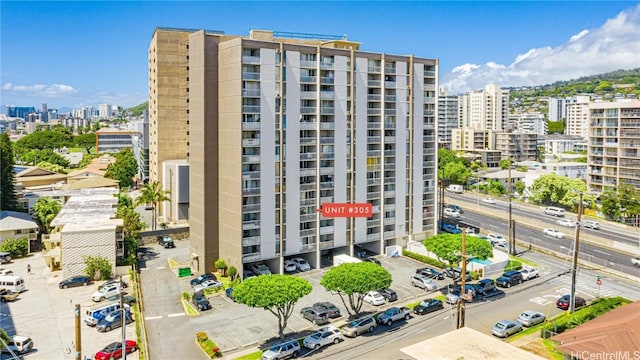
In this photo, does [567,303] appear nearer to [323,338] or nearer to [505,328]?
[505,328]

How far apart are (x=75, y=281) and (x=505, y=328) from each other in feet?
155

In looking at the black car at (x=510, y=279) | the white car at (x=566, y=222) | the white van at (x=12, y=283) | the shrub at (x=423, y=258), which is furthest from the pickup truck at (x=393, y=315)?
the white car at (x=566, y=222)

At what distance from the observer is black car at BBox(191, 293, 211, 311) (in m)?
52.7

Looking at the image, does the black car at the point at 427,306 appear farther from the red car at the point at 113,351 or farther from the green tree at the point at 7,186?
the green tree at the point at 7,186

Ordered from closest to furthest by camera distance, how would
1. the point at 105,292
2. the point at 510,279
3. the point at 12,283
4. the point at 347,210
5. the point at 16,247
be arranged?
the point at 105,292, the point at 12,283, the point at 510,279, the point at 347,210, the point at 16,247

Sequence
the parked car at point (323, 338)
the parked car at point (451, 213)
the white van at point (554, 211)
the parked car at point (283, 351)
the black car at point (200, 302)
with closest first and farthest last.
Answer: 1. the parked car at point (283, 351)
2. the parked car at point (323, 338)
3. the black car at point (200, 302)
4. the parked car at point (451, 213)
5. the white van at point (554, 211)

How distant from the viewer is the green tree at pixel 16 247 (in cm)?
7256

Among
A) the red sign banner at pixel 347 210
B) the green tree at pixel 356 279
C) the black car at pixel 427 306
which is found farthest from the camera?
the red sign banner at pixel 347 210

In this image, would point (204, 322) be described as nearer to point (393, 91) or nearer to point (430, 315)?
point (430, 315)

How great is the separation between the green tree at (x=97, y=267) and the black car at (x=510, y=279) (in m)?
46.2

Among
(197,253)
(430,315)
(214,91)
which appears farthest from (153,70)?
(430,315)

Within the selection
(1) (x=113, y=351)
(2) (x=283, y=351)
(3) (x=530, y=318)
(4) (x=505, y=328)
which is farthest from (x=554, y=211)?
(1) (x=113, y=351)

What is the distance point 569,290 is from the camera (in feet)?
191

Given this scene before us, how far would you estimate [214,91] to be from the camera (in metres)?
63.1
